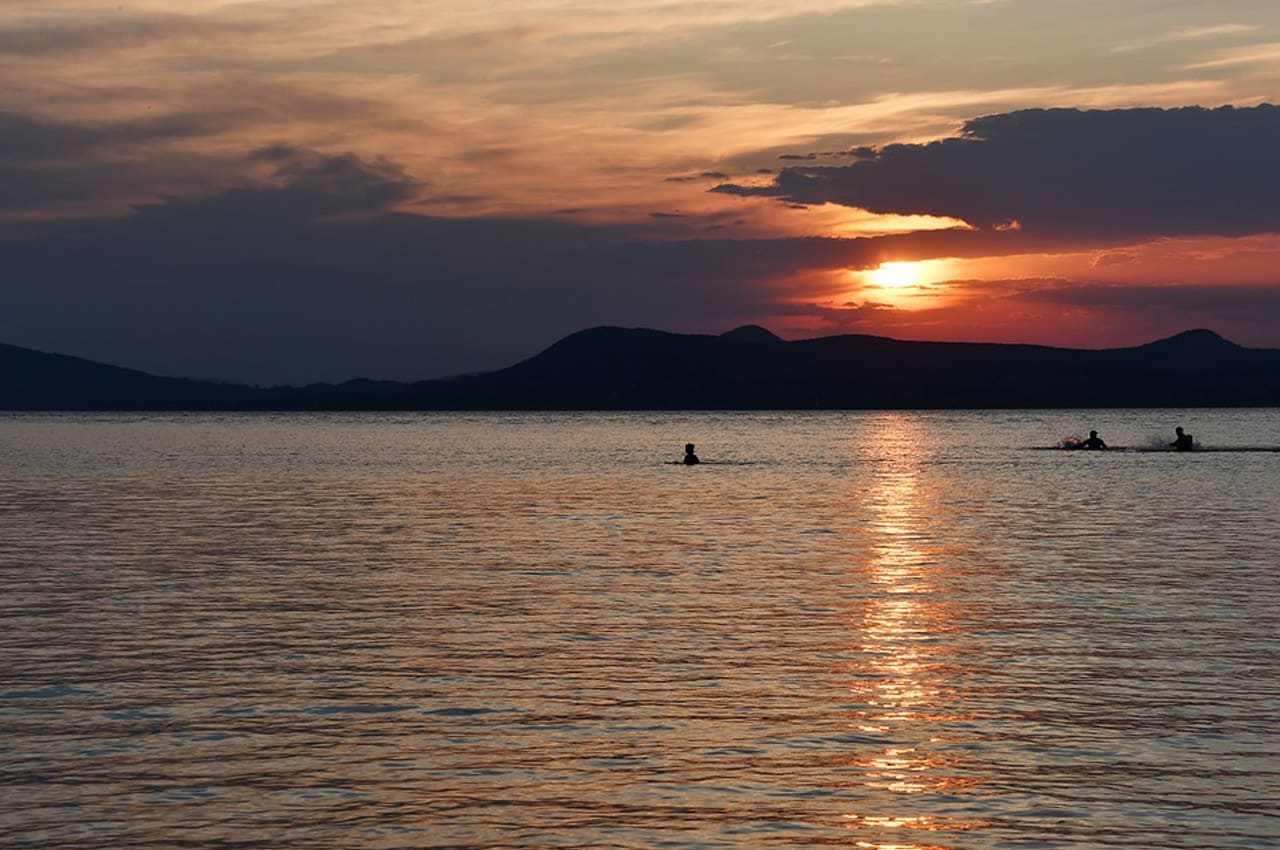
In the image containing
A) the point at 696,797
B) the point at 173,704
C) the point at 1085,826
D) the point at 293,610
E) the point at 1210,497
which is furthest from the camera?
the point at 1210,497

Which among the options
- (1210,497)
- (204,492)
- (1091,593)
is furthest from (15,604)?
(1210,497)

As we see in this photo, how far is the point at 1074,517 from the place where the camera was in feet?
200

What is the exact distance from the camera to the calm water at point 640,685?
15797 millimetres

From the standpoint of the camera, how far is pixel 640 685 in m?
22.9

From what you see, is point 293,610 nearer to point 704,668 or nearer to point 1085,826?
point 704,668

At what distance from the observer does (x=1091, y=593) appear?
35.1 meters

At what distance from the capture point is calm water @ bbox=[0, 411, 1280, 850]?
15.8 meters

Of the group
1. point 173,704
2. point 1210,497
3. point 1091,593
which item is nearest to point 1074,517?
point 1210,497

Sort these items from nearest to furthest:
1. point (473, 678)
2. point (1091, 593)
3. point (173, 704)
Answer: point (173, 704) → point (473, 678) → point (1091, 593)

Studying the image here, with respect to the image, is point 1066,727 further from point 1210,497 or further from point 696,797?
point 1210,497

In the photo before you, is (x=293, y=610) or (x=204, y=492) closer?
(x=293, y=610)

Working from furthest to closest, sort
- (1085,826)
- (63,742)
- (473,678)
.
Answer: (473,678)
(63,742)
(1085,826)

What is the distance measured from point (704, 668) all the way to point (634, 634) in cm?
401

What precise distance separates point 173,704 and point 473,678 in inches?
188
